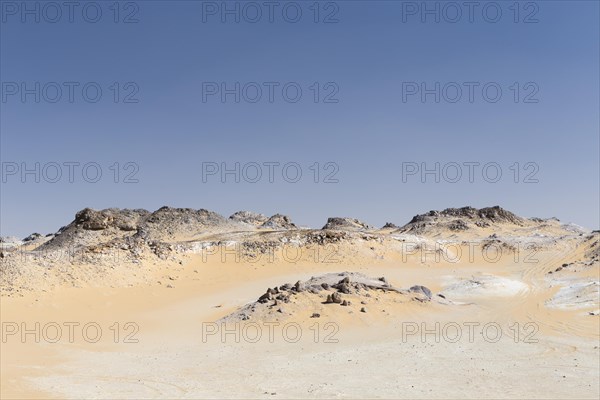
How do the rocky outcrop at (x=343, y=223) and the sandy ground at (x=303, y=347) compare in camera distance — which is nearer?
the sandy ground at (x=303, y=347)

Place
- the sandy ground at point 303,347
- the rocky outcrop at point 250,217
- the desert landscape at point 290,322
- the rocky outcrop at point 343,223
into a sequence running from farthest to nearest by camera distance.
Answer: the rocky outcrop at point 250,217
the rocky outcrop at point 343,223
the desert landscape at point 290,322
the sandy ground at point 303,347

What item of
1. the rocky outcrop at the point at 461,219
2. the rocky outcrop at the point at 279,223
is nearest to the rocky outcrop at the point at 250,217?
the rocky outcrop at the point at 279,223

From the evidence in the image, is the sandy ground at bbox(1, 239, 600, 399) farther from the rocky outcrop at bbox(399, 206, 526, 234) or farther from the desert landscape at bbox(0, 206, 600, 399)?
the rocky outcrop at bbox(399, 206, 526, 234)

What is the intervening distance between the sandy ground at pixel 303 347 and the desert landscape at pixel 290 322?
0.07 m

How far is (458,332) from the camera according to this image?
18594mm

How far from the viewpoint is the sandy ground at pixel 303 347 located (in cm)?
1232

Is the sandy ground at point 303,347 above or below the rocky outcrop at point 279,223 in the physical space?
below

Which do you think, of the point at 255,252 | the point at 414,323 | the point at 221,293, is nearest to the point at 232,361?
the point at 414,323

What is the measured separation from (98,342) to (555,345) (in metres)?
15.2

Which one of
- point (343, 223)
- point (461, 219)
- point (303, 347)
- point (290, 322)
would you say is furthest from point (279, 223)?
point (303, 347)

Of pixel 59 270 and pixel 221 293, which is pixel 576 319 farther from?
pixel 59 270

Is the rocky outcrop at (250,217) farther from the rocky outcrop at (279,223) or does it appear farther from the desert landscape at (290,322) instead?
the desert landscape at (290,322)

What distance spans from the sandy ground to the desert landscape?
0.25ft

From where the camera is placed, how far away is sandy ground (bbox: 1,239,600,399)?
40.4 ft
